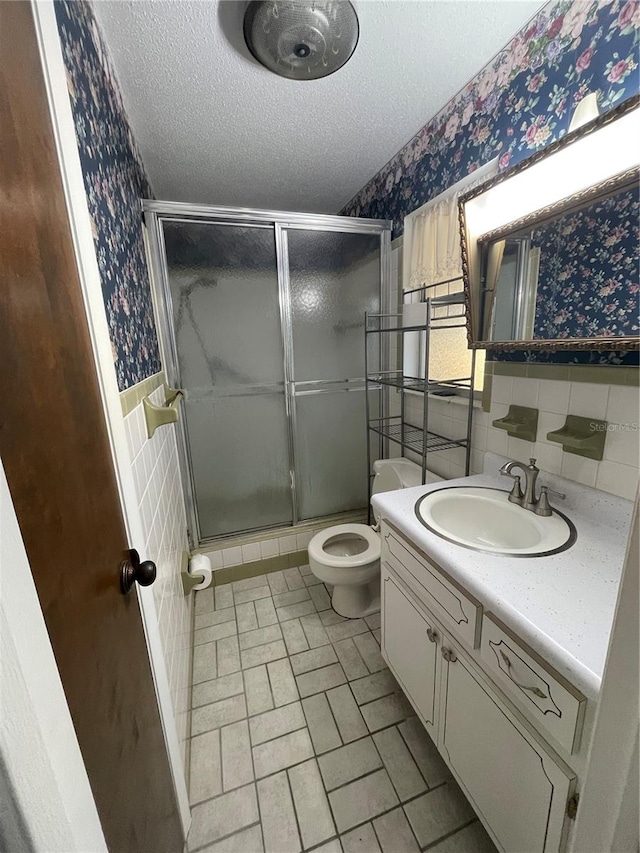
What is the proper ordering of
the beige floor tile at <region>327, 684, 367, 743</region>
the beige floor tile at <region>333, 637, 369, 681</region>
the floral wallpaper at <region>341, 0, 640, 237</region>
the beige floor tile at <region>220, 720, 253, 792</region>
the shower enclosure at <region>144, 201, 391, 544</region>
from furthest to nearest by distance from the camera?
1. the shower enclosure at <region>144, 201, 391, 544</region>
2. the beige floor tile at <region>333, 637, 369, 681</region>
3. the beige floor tile at <region>327, 684, 367, 743</region>
4. the beige floor tile at <region>220, 720, 253, 792</region>
5. the floral wallpaper at <region>341, 0, 640, 237</region>

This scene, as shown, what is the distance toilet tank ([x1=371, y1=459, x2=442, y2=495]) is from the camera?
5.73ft

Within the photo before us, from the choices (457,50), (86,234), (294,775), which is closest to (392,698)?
(294,775)

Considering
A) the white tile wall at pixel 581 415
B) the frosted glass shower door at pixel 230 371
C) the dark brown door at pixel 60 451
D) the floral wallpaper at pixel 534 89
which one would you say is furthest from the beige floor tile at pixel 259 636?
the floral wallpaper at pixel 534 89

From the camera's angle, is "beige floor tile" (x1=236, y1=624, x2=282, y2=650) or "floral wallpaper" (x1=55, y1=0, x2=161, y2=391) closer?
"floral wallpaper" (x1=55, y1=0, x2=161, y2=391)

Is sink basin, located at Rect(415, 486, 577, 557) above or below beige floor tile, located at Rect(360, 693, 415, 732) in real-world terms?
above

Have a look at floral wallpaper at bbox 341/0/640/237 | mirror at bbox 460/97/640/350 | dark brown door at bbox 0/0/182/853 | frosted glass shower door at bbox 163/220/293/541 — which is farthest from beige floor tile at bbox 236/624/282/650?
floral wallpaper at bbox 341/0/640/237

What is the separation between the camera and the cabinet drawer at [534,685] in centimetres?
63

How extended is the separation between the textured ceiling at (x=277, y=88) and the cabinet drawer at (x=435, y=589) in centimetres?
167

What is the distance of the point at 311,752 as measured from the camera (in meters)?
1.20

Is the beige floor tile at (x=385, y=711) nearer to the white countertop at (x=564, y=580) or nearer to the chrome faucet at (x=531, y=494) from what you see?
the white countertop at (x=564, y=580)

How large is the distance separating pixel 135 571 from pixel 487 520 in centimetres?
112

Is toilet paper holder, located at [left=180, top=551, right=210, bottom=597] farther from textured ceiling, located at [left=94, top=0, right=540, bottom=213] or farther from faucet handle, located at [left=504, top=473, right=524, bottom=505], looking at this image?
textured ceiling, located at [left=94, top=0, right=540, bottom=213]

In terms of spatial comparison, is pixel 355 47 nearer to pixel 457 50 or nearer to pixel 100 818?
pixel 457 50

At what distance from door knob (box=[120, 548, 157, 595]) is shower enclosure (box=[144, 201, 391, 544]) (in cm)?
133
